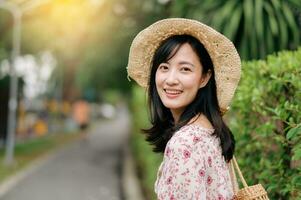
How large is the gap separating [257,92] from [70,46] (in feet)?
95.8

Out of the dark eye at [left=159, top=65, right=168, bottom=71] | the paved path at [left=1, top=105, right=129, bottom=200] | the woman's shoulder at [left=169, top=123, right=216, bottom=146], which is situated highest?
the dark eye at [left=159, top=65, right=168, bottom=71]

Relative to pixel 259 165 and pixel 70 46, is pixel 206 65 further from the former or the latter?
pixel 70 46

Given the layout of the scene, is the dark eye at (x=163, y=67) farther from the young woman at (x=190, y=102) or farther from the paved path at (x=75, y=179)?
the paved path at (x=75, y=179)

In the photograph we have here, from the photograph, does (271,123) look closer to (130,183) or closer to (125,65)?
(130,183)

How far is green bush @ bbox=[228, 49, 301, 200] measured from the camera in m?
3.32

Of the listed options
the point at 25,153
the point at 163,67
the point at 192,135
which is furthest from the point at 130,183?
the point at 192,135

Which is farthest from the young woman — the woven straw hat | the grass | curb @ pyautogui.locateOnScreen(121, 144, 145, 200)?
→ the grass

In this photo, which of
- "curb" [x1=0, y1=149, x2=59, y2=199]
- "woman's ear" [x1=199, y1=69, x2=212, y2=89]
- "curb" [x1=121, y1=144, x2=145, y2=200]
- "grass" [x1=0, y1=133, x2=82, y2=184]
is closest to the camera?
"woman's ear" [x1=199, y1=69, x2=212, y2=89]

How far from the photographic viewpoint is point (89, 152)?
23609 millimetres

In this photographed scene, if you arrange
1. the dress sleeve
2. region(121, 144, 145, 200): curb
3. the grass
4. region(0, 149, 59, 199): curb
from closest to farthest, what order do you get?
the dress sleeve
region(121, 144, 145, 200): curb
region(0, 149, 59, 199): curb
the grass

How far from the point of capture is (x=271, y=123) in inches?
149

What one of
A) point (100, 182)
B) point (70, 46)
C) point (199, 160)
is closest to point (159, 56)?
point (199, 160)

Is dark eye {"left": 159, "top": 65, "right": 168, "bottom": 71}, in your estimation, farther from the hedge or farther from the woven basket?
the hedge

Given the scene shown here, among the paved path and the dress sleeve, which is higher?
the dress sleeve
